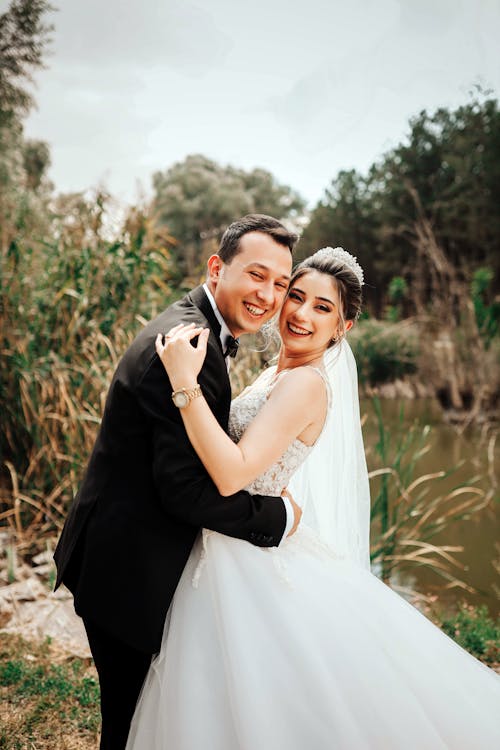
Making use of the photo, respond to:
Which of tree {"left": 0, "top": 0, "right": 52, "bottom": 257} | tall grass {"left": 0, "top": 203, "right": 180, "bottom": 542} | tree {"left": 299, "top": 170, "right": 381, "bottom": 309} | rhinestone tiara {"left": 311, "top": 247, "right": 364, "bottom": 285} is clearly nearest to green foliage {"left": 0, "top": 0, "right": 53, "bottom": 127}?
tree {"left": 0, "top": 0, "right": 52, "bottom": 257}

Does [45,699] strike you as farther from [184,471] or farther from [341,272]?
[341,272]

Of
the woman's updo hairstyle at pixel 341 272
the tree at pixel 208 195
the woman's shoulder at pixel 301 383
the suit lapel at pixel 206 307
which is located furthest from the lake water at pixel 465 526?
the tree at pixel 208 195

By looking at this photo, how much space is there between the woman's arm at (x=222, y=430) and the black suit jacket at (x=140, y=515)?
0.05m

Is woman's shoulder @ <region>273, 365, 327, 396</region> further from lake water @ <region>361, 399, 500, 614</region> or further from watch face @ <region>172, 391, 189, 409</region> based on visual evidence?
lake water @ <region>361, 399, 500, 614</region>

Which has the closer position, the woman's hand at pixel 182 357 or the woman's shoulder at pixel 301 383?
the woman's hand at pixel 182 357

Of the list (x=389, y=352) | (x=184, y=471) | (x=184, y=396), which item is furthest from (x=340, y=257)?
(x=389, y=352)

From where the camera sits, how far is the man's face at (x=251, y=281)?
1.83 metres

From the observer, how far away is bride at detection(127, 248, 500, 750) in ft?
5.02

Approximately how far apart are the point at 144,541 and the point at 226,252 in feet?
3.06

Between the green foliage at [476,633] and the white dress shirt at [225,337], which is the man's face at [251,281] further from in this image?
the green foliage at [476,633]

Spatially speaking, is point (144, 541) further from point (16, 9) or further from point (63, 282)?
point (16, 9)

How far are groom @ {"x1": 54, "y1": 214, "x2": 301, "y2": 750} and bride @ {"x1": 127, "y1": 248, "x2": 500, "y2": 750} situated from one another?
0.06 meters

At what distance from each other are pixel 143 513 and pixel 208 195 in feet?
95.4

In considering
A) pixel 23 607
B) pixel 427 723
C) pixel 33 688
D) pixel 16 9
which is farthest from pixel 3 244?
pixel 16 9
